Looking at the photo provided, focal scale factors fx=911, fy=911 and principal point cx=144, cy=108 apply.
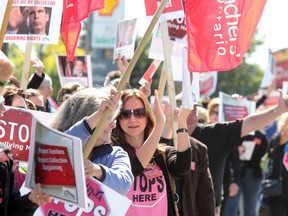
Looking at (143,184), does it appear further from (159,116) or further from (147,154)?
(159,116)

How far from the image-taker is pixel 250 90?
5488cm

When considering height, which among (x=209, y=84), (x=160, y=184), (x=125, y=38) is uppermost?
(x=125, y=38)

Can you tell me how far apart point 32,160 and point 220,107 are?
641cm

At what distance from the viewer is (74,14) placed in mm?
7348

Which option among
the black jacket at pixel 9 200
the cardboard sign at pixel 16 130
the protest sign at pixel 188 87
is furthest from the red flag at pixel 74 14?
the black jacket at pixel 9 200

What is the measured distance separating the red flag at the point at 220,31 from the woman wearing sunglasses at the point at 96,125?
126cm

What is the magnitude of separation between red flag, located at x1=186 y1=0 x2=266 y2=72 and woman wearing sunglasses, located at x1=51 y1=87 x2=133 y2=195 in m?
1.26

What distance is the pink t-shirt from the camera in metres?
5.66

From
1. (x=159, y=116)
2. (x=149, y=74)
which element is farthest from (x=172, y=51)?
(x=159, y=116)

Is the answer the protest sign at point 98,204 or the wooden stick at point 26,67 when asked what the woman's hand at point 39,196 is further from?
the wooden stick at point 26,67

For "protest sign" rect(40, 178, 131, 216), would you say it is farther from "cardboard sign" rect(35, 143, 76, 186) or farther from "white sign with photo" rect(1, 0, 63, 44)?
"white sign with photo" rect(1, 0, 63, 44)

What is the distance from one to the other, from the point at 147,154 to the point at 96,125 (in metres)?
0.88

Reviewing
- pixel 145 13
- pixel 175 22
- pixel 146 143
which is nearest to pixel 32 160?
pixel 146 143

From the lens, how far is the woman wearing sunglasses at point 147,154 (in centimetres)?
569
